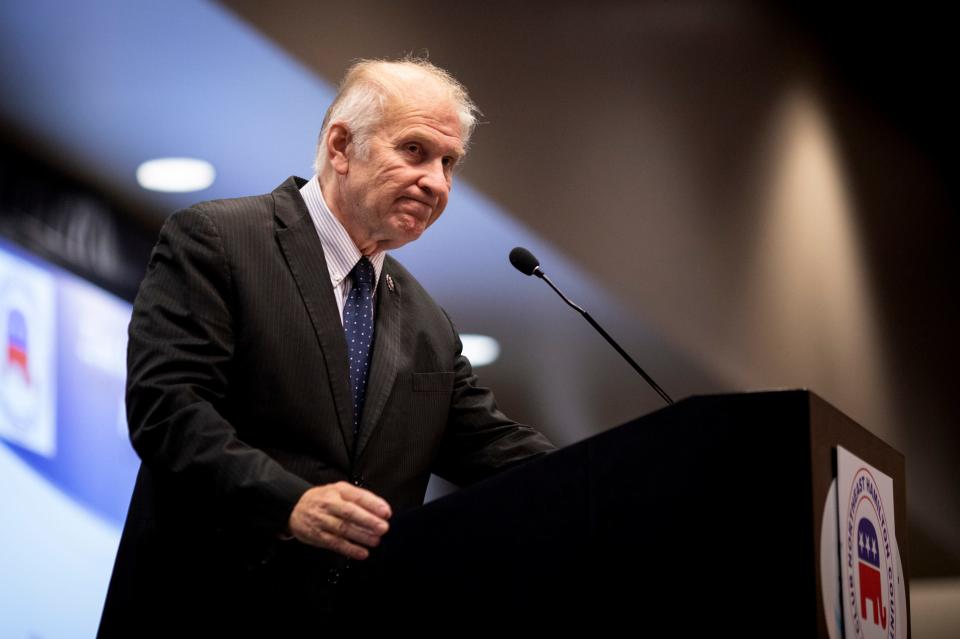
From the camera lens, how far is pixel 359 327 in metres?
1.77

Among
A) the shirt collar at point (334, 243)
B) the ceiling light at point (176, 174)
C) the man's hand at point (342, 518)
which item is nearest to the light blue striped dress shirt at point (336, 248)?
the shirt collar at point (334, 243)

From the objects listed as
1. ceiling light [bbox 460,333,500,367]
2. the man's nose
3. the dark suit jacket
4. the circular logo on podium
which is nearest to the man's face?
the man's nose

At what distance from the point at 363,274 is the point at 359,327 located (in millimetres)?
122

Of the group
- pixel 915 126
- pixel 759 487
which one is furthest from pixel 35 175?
pixel 915 126

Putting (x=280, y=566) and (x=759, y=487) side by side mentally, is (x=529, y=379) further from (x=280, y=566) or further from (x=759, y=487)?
(x=759, y=487)

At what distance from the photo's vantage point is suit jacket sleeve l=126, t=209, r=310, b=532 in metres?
1.36

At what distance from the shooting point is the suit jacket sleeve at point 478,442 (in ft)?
6.20

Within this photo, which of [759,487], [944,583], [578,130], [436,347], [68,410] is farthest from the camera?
[944,583]

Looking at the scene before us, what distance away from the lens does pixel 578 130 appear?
12.6ft

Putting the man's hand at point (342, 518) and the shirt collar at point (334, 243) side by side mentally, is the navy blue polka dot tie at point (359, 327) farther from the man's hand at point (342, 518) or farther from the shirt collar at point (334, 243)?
the man's hand at point (342, 518)

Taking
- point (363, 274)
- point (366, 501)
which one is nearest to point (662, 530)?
point (366, 501)

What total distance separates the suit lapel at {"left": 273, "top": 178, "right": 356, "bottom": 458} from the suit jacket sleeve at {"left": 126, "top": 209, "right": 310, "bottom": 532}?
123 millimetres

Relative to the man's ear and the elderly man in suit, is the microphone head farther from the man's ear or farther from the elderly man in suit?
the man's ear

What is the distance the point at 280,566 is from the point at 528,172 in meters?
2.25
